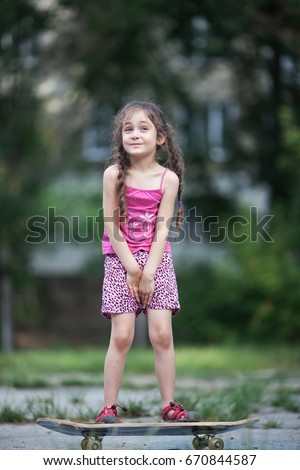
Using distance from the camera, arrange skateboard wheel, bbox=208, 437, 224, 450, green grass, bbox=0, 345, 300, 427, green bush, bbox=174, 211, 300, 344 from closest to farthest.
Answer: skateboard wheel, bbox=208, 437, 224, 450 → green grass, bbox=0, 345, 300, 427 → green bush, bbox=174, 211, 300, 344

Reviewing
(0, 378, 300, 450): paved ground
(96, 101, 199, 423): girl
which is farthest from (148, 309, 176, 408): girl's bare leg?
(0, 378, 300, 450): paved ground

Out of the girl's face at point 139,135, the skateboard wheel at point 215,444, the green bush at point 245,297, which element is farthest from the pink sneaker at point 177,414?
the green bush at point 245,297

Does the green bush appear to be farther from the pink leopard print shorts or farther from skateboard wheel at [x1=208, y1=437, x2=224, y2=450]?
skateboard wheel at [x1=208, y1=437, x2=224, y2=450]

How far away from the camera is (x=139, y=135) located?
460cm

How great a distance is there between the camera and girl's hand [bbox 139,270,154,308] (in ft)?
14.6

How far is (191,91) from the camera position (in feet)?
58.6

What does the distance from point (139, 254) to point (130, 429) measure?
0.90 m

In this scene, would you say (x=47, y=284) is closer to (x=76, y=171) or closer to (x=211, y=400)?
(x=76, y=171)

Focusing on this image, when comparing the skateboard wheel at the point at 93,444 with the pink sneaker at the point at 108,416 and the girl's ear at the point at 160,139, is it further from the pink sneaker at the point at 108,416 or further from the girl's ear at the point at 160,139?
the girl's ear at the point at 160,139

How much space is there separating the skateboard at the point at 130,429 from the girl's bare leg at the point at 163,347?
0.35 m

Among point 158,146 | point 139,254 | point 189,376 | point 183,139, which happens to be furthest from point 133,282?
point 183,139

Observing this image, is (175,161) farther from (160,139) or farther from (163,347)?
(163,347)

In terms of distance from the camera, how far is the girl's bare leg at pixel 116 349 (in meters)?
4.48
